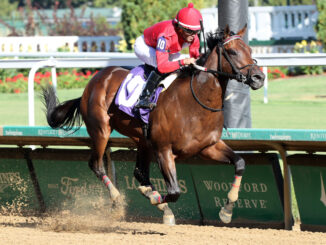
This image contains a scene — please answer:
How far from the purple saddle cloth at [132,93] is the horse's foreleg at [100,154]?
31cm

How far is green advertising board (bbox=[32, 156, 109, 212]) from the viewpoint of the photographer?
6.62 meters

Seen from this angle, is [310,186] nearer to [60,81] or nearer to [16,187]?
[16,187]

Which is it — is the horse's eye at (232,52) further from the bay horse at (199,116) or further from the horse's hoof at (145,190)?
the horse's hoof at (145,190)

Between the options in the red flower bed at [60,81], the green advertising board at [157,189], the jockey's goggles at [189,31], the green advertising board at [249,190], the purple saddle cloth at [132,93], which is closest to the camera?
the jockey's goggles at [189,31]

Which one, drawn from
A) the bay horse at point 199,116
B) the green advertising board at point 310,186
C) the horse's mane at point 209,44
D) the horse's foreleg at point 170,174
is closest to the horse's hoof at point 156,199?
the bay horse at point 199,116

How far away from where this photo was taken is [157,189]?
20.8ft

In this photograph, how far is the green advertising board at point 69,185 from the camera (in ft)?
21.7

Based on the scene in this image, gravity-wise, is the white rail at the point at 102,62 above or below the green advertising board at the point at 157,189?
above

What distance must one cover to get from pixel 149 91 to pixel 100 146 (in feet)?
2.66

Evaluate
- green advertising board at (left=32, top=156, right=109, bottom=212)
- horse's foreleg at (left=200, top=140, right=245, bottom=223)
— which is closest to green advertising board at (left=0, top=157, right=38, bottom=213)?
green advertising board at (left=32, top=156, right=109, bottom=212)

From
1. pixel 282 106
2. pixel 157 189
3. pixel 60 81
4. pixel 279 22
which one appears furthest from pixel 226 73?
pixel 279 22

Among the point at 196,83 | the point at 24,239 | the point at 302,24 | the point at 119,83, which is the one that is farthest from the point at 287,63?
the point at 302,24

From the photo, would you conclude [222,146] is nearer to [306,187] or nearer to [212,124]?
[212,124]

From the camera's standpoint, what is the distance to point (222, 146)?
539cm
